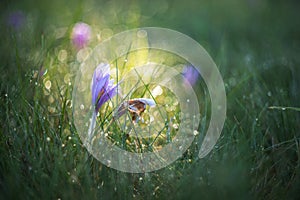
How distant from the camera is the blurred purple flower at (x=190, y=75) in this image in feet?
7.84

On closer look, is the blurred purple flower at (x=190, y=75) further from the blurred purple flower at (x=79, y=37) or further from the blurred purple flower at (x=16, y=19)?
the blurred purple flower at (x=16, y=19)

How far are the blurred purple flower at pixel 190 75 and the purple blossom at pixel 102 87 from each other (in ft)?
2.42

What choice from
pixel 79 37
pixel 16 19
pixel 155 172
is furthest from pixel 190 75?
pixel 16 19

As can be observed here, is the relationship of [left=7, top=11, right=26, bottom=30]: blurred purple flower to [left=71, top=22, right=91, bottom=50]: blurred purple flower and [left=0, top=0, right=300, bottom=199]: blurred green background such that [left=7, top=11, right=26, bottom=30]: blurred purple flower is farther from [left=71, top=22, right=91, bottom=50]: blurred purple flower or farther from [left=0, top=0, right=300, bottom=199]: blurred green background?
[left=71, top=22, right=91, bottom=50]: blurred purple flower

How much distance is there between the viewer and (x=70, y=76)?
2285 mm

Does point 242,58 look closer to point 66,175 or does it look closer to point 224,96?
point 224,96

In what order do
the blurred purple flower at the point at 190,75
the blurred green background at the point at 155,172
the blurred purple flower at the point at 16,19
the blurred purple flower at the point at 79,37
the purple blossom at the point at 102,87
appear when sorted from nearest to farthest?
the blurred green background at the point at 155,172, the purple blossom at the point at 102,87, the blurred purple flower at the point at 190,75, the blurred purple flower at the point at 79,37, the blurred purple flower at the point at 16,19

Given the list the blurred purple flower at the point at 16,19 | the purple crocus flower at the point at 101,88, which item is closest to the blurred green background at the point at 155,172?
the blurred purple flower at the point at 16,19

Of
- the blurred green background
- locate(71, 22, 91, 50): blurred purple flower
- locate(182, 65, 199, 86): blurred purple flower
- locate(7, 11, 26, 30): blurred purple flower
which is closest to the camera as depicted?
the blurred green background

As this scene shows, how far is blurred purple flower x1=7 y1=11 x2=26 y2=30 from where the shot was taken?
2852 millimetres

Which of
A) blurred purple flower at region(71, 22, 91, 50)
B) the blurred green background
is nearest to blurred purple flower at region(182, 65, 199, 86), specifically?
the blurred green background

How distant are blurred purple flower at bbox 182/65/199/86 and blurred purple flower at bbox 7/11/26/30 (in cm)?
118

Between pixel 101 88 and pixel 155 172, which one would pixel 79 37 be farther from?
pixel 155 172

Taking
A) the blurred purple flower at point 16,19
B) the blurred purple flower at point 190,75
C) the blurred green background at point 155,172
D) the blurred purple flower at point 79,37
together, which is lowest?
the blurred green background at point 155,172
